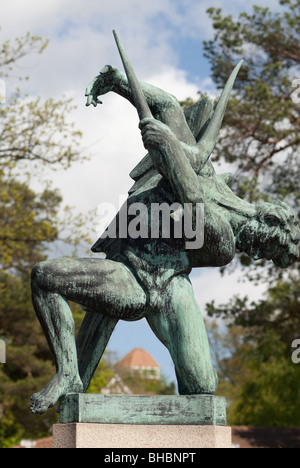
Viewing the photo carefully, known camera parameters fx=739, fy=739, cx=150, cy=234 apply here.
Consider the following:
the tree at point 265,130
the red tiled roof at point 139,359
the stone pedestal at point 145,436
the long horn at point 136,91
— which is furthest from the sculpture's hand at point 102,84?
the red tiled roof at point 139,359

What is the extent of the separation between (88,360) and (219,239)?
39.1 inches

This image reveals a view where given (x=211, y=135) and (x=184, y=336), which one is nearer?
(x=184, y=336)

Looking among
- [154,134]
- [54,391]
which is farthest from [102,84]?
[54,391]

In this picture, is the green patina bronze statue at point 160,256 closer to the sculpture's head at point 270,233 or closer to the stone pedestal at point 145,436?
the sculpture's head at point 270,233

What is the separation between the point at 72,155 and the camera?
513 inches

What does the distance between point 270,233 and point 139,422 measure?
1249mm

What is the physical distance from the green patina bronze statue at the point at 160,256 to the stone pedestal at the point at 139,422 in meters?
0.13

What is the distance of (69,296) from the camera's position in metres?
3.83

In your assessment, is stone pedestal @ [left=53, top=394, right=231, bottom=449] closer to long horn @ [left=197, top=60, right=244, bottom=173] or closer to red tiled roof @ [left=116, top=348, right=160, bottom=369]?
long horn @ [left=197, top=60, right=244, bottom=173]

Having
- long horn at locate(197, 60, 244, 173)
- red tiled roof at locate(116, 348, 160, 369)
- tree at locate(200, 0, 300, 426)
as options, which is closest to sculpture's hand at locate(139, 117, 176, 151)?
long horn at locate(197, 60, 244, 173)

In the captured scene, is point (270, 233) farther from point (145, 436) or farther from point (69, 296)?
point (145, 436)

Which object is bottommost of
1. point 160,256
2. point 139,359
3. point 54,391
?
point 54,391
